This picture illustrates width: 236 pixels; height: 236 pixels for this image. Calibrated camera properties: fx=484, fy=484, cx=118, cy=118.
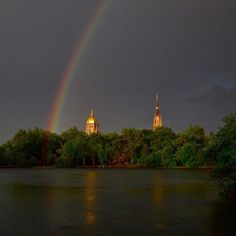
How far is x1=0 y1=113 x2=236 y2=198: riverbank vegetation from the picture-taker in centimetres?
13425

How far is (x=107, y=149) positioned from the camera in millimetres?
147500

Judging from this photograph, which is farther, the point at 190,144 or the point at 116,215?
the point at 190,144

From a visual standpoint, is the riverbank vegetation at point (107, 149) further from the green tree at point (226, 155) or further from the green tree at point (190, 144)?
the green tree at point (226, 155)

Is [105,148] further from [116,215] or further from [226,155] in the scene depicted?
[116,215]

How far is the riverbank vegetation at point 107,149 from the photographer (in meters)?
134

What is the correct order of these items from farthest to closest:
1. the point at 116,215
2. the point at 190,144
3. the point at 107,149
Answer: the point at 107,149, the point at 190,144, the point at 116,215

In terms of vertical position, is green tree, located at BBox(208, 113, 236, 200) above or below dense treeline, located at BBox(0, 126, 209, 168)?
below

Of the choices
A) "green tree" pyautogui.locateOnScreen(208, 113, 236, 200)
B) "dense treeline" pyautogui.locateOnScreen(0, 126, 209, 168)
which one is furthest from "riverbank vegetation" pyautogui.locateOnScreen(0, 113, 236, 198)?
"green tree" pyautogui.locateOnScreen(208, 113, 236, 200)

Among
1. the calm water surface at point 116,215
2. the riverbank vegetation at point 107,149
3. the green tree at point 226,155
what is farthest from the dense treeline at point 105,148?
the calm water surface at point 116,215

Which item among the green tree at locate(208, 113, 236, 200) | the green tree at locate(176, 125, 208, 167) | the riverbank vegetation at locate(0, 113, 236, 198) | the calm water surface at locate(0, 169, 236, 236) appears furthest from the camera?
the riverbank vegetation at locate(0, 113, 236, 198)

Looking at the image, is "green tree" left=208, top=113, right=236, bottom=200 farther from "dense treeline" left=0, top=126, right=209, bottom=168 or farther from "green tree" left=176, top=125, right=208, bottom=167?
"dense treeline" left=0, top=126, right=209, bottom=168

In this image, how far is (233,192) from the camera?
132 ft

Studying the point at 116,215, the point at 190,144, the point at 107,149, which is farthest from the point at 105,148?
the point at 116,215

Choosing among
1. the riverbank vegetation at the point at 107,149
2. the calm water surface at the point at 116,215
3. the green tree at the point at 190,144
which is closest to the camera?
the calm water surface at the point at 116,215
